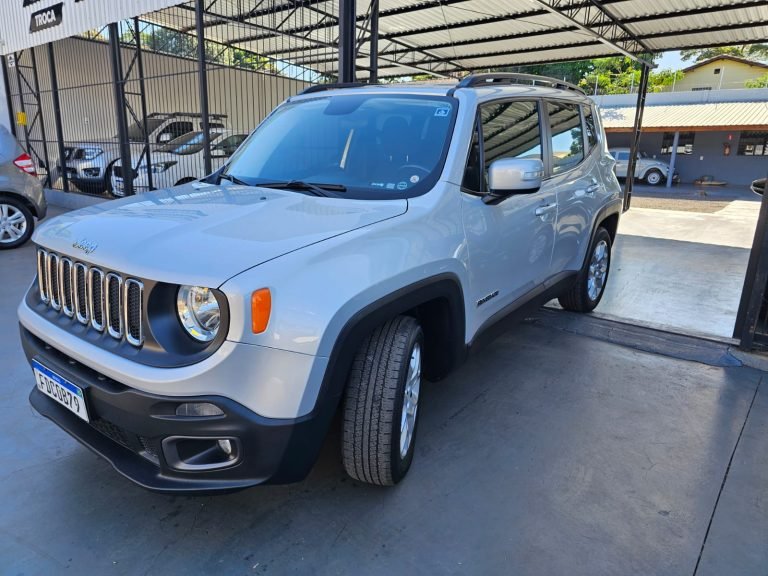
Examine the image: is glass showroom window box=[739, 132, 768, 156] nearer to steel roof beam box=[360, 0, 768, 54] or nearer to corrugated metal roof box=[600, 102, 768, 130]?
corrugated metal roof box=[600, 102, 768, 130]

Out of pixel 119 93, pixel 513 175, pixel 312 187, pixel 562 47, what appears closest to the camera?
pixel 513 175

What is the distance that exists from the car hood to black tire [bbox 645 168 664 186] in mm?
24631

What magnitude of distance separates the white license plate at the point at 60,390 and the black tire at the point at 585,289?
370 centimetres

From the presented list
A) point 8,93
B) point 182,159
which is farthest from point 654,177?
point 8,93

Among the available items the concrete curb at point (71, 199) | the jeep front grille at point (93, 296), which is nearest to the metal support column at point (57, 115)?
the concrete curb at point (71, 199)

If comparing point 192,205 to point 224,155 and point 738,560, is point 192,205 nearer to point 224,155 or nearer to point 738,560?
point 738,560

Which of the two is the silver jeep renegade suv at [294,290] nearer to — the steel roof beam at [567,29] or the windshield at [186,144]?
the windshield at [186,144]

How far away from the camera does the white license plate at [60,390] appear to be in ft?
6.85

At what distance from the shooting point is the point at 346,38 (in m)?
6.09

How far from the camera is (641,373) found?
3.95m

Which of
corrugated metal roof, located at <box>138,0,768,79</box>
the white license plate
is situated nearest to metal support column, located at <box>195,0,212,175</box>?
corrugated metal roof, located at <box>138,0,768,79</box>

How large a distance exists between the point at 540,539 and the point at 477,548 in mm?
281

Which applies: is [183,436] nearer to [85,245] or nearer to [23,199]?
[85,245]

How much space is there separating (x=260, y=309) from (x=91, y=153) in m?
12.7
